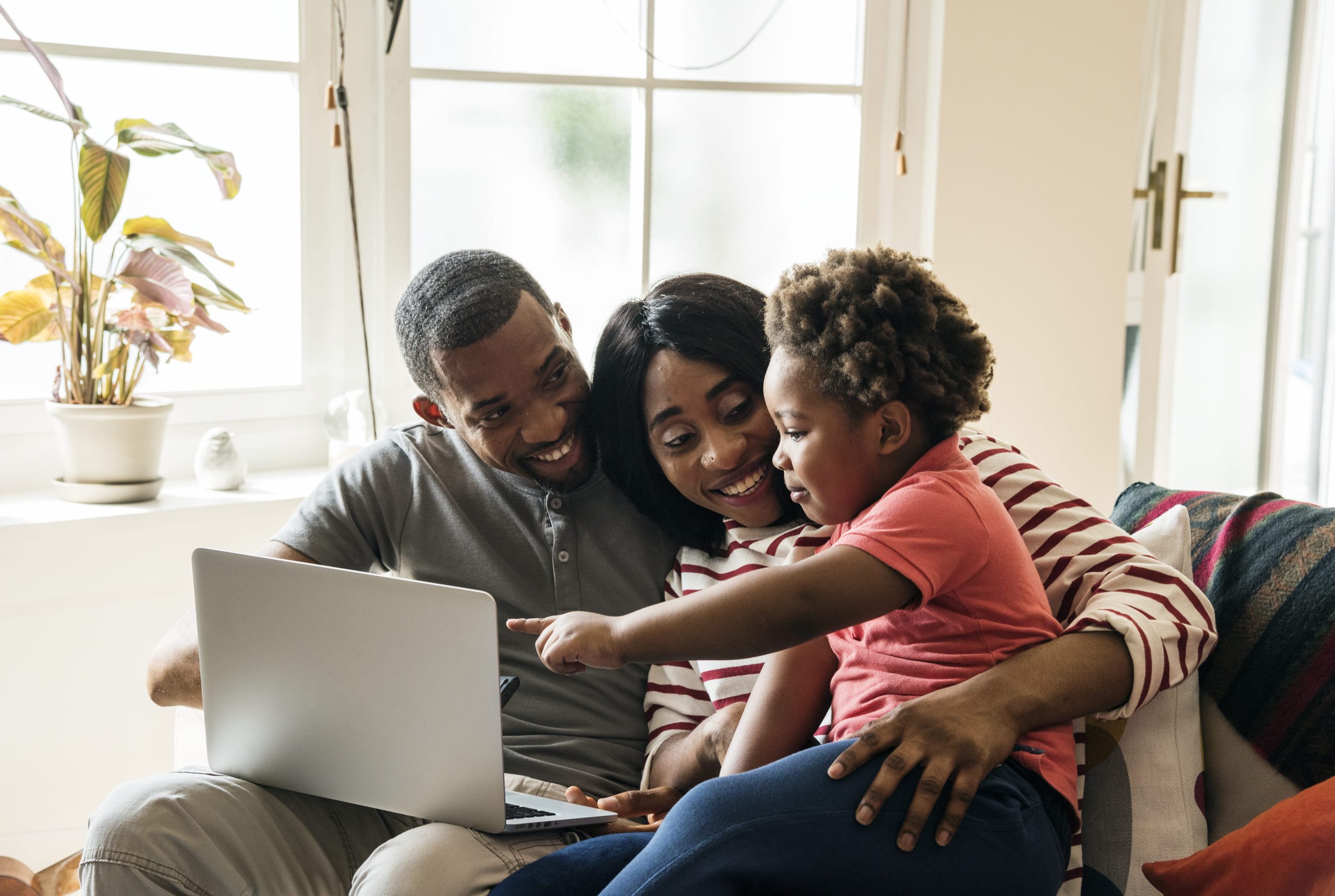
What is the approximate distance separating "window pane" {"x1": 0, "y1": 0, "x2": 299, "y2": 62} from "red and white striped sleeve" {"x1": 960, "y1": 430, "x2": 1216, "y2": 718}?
62.2 inches

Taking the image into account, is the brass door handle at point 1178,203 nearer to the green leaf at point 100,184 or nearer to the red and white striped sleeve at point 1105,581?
the red and white striped sleeve at point 1105,581

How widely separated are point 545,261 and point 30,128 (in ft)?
3.23

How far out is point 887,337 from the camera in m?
1.02

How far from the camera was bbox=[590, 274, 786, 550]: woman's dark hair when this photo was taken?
1312mm

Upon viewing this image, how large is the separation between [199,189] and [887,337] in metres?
1.58

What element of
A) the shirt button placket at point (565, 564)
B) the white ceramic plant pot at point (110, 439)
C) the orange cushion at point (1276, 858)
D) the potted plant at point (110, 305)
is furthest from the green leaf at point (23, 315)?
the orange cushion at point (1276, 858)

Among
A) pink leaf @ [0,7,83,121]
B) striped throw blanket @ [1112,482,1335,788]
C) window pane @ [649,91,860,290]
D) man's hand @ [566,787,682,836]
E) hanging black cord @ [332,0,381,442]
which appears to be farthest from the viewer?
window pane @ [649,91,860,290]

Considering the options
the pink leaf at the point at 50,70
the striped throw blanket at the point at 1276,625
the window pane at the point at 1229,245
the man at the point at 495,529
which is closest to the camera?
the striped throw blanket at the point at 1276,625

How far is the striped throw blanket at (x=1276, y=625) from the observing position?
110 centimetres

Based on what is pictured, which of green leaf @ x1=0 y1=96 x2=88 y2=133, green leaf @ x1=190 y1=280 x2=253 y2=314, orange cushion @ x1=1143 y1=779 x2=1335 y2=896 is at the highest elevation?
green leaf @ x1=0 y1=96 x2=88 y2=133

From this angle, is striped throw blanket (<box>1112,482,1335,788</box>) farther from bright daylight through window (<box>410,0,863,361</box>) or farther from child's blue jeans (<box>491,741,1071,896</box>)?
bright daylight through window (<box>410,0,863,361</box>)

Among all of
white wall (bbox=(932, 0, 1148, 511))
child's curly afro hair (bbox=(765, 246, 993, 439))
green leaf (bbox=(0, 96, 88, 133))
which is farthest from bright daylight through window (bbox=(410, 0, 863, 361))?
child's curly afro hair (bbox=(765, 246, 993, 439))

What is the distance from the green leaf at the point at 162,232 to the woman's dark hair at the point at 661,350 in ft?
2.61

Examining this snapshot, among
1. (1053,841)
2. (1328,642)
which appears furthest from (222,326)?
(1328,642)
